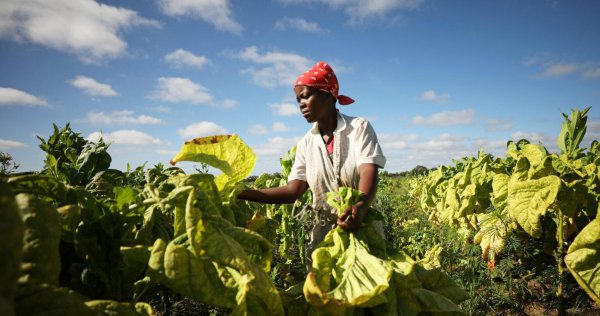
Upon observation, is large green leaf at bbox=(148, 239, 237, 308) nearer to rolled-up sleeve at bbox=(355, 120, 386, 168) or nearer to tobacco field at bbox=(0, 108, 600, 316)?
tobacco field at bbox=(0, 108, 600, 316)

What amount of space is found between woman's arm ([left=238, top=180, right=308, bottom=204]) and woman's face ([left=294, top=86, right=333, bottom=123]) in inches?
17.2

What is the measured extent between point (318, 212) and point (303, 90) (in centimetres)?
87

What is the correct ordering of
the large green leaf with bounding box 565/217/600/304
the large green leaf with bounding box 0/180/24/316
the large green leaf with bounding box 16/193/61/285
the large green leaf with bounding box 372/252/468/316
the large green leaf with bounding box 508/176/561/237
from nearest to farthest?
the large green leaf with bounding box 0/180/24/316 → the large green leaf with bounding box 16/193/61/285 → the large green leaf with bounding box 372/252/468/316 → the large green leaf with bounding box 565/217/600/304 → the large green leaf with bounding box 508/176/561/237

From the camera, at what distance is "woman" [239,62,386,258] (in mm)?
1915

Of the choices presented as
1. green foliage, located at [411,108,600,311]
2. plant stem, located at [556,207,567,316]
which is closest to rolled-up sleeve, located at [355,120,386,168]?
green foliage, located at [411,108,600,311]

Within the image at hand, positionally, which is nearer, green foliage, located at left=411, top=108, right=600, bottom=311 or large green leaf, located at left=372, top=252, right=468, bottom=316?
large green leaf, located at left=372, top=252, right=468, bottom=316

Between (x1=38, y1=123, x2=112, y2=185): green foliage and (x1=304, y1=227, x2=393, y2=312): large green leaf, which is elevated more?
(x1=38, y1=123, x2=112, y2=185): green foliage

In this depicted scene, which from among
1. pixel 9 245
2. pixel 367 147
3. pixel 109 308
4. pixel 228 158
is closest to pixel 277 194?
pixel 367 147

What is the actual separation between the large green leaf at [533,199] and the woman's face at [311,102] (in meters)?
1.97

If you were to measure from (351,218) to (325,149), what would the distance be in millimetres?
956

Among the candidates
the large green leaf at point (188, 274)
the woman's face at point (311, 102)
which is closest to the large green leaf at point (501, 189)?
the woman's face at point (311, 102)

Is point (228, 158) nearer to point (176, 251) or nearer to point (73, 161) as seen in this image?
point (176, 251)

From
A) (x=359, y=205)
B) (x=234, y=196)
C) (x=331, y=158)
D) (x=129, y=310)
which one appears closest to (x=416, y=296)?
(x=359, y=205)

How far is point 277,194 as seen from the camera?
2.03m
